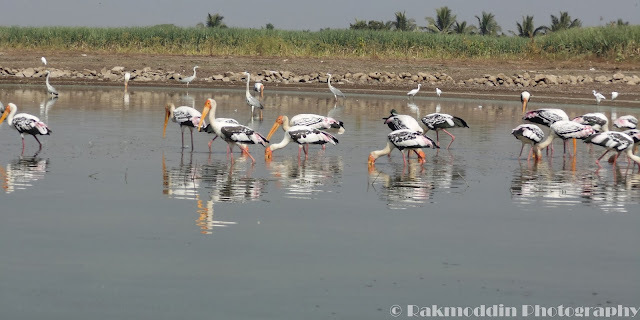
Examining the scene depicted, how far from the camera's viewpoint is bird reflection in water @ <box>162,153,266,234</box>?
12.7 meters

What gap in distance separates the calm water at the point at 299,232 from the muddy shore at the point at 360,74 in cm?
2219

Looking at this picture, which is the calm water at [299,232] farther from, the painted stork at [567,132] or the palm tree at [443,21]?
the palm tree at [443,21]

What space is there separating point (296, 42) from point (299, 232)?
51.8 metres

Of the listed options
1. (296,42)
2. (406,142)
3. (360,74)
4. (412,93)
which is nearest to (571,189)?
(406,142)

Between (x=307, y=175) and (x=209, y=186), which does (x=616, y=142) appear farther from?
(x=209, y=186)

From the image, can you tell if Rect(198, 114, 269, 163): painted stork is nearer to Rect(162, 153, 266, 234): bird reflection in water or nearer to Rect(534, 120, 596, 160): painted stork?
Rect(162, 153, 266, 234): bird reflection in water

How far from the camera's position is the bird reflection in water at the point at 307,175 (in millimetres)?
14952

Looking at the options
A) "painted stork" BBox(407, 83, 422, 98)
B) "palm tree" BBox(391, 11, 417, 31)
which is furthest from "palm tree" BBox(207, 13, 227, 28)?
"painted stork" BBox(407, 83, 422, 98)

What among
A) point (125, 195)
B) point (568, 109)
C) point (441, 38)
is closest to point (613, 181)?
point (125, 195)

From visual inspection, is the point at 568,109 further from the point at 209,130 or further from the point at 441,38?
the point at 441,38

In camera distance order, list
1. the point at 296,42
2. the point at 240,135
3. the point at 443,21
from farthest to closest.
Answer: the point at 443,21
the point at 296,42
the point at 240,135

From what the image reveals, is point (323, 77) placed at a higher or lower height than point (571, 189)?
higher

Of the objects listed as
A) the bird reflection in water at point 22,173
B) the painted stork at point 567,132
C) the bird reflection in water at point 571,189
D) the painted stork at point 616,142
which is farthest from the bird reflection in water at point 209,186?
the painted stork at point 616,142

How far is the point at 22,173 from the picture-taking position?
15.9m
